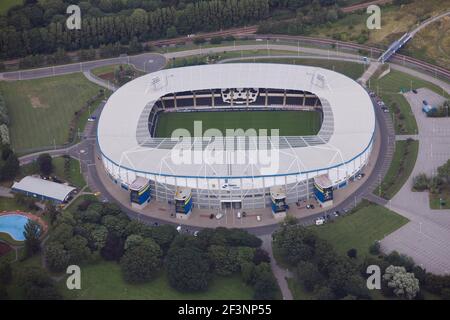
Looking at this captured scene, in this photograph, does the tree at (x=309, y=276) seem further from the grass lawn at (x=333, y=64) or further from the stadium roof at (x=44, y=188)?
the grass lawn at (x=333, y=64)

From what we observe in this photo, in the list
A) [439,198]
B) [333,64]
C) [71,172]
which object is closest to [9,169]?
[71,172]

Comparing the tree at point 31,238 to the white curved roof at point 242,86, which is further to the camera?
the white curved roof at point 242,86

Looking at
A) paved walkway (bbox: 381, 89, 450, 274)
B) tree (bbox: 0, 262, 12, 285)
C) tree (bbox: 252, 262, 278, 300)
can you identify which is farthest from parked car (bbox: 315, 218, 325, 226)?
tree (bbox: 0, 262, 12, 285)

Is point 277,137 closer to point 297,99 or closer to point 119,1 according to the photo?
point 297,99

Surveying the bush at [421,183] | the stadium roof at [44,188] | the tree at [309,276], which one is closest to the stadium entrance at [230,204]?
the tree at [309,276]

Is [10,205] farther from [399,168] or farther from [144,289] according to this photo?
[399,168]

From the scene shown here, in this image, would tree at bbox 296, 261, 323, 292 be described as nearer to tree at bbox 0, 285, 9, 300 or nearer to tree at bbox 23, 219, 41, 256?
tree at bbox 23, 219, 41, 256
